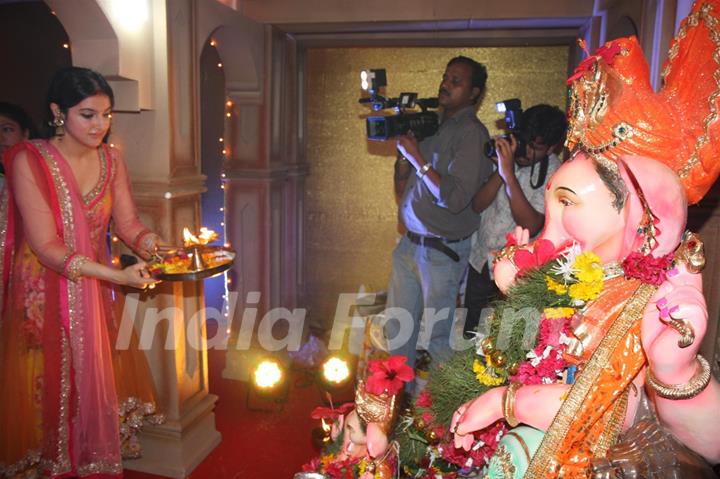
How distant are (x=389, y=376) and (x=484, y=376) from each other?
33cm

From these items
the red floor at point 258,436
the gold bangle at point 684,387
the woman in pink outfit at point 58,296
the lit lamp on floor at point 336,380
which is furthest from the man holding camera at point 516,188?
the woman in pink outfit at point 58,296

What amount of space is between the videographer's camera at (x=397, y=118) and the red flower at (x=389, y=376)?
1.97 m

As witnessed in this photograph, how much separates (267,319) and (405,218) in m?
1.34

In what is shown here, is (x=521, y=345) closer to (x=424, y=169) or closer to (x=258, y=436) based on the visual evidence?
(x=424, y=169)

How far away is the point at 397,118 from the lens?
12.0ft

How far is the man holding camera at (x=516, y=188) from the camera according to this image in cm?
330

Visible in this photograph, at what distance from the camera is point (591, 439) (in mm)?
1516

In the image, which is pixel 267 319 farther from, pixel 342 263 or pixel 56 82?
pixel 56 82

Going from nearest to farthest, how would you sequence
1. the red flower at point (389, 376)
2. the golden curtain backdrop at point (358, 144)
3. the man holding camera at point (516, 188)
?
the red flower at point (389, 376) < the man holding camera at point (516, 188) < the golden curtain backdrop at point (358, 144)

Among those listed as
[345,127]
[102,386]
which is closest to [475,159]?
[345,127]

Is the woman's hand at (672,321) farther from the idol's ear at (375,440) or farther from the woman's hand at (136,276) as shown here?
the woman's hand at (136,276)

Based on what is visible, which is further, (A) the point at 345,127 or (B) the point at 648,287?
(A) the point at 345,127

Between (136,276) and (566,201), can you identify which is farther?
(136,276)

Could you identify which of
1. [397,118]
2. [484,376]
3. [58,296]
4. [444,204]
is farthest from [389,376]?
[397,118]
